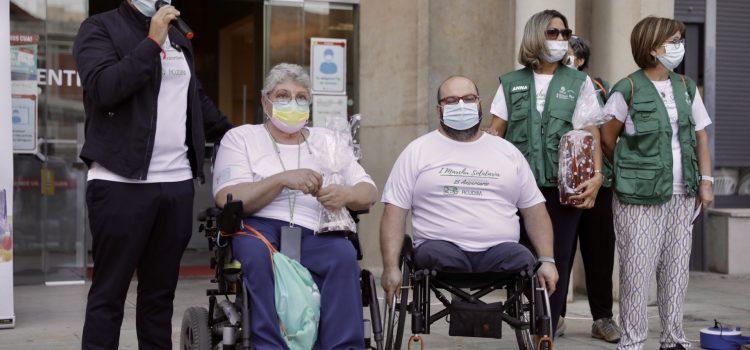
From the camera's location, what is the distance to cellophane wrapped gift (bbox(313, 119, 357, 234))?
191 inches

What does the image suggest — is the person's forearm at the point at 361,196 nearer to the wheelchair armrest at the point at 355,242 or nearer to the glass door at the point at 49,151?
the wheelchair armrest at the point at 355,242

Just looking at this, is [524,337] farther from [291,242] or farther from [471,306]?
[291,242]

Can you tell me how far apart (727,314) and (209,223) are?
4.45 m

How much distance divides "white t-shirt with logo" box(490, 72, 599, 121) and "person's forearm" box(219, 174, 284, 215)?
69.7 inches

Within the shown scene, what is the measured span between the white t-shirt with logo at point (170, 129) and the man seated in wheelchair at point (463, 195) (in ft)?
3.77

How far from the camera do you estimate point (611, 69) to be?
328 inches

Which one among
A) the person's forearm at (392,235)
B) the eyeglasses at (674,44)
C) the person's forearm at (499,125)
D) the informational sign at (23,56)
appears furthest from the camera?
the informational sign at (23,56)

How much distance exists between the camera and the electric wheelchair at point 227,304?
179 inches

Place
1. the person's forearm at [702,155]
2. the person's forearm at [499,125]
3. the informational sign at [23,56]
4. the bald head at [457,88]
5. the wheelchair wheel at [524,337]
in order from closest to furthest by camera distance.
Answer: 1. the wheelchair wheel at [524,337]
2. the bald head at [457,88]
3. the person's forearm at [702,155]
4. the person's forearm at [499,125]
5. the informational sign at [23,56]

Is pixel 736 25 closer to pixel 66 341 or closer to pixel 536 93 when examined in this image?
pixel 536 93

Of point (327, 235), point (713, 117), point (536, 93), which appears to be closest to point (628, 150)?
point (536, 93)

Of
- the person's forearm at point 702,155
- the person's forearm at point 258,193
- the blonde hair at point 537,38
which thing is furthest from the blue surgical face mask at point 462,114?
the person's forearm at point 702,155

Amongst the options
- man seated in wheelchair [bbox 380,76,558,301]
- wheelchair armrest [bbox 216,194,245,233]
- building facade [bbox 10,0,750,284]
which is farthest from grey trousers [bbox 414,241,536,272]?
building facade [bbox 10,0,750,284]

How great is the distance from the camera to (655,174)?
18.7 feet
